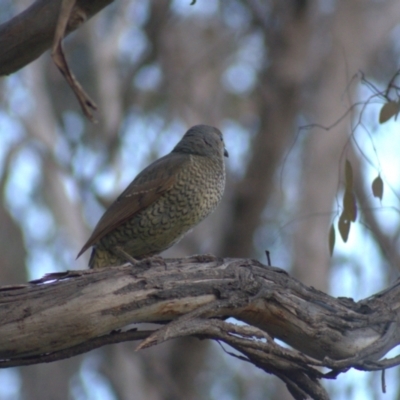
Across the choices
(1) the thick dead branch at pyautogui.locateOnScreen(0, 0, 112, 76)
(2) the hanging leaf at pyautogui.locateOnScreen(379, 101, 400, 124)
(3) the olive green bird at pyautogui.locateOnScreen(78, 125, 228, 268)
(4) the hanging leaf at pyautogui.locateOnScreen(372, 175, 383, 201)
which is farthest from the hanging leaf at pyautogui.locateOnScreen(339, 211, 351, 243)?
(1) the thick dead branch at pyautogui.locateOnScreen(0, 0, 112, 76)

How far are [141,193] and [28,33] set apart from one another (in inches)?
66.7

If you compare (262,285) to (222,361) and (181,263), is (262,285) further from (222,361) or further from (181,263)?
(222,361)

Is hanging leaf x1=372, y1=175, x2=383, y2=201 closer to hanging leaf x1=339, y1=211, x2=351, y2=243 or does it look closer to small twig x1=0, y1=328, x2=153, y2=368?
hanging leaf x1=339, y1=211, x2=351, y2=243

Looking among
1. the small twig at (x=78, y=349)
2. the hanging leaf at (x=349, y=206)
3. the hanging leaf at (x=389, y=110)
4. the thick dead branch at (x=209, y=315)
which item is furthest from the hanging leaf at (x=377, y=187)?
the small twig at (x=78, y=349)

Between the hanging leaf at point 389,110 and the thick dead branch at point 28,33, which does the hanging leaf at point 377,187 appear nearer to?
the hanging leaf at point 389,110

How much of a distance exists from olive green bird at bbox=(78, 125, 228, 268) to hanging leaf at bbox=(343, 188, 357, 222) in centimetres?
145

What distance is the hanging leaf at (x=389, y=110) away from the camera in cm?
437

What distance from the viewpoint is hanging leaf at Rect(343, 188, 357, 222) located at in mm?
4262

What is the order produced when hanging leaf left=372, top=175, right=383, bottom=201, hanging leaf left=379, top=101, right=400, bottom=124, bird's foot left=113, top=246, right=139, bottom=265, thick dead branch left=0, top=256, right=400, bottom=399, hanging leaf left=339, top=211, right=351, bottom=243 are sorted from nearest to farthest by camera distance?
thick dead branch left=0, top=256, right=400, bottom=399 → hanging leaf left=372, top=175, right=383, bottom=201 → hanging leaf left=339, top=211, right=351, bottom=243 → hanging leaf left=379, top=101, right=400, bottom=124 → bird's foot left=113, top=246, right=139, bottom=265

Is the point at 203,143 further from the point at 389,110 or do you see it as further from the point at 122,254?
the point at 389,110

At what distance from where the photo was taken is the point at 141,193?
5.65 metres

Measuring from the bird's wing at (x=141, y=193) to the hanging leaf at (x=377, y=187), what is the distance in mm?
1826

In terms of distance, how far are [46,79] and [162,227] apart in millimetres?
9499

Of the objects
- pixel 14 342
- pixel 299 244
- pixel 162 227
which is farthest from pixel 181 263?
pixel 299 244
